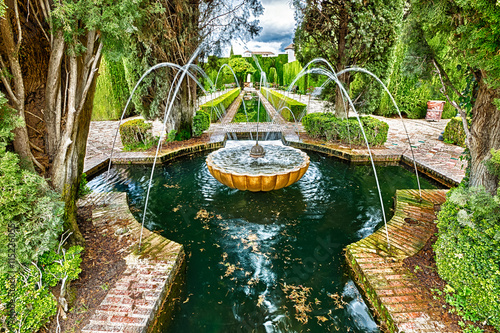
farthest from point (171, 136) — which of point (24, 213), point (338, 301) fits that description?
point (338, 301)

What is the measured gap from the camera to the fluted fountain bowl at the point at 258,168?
13.1 feet

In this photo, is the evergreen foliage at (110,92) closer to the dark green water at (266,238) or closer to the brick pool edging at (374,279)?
the dark green water at (266,238)

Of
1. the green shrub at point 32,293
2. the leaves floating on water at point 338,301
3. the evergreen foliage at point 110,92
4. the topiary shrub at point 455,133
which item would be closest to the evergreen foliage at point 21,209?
the green shrub at point 32,293

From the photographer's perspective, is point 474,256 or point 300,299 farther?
point 300,299

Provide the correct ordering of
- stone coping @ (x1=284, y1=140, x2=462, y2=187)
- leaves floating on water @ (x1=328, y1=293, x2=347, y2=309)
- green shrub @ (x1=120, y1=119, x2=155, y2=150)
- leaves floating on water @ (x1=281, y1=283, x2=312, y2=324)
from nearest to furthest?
leaves floating on water @ (x1=281, y1=283, x2=312, y2=324) → leaves floating on water @ (x1=328, y1=293, x2=347, y2=309) → stone coping @ (x1=284, y1=140, x2=462, y2=187) → green shrub @ (x1=120, y1=119, x2=155, y2=150)

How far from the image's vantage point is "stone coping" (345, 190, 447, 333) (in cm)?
205

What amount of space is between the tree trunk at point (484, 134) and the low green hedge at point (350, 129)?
4647 mm

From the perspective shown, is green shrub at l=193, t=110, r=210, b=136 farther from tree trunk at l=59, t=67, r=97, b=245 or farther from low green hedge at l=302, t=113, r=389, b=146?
tree trunk at l=59, t=67, r=97, b=245

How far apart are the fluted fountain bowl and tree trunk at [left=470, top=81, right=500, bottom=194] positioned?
2.28m

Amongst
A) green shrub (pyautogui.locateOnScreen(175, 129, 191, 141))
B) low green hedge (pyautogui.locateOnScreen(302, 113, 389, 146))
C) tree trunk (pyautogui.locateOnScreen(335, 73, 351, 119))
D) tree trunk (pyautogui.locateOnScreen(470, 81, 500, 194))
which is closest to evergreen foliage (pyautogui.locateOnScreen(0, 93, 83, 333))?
tree trunk (pyautogui.locateOnScreen(470, 81, 500, 194))

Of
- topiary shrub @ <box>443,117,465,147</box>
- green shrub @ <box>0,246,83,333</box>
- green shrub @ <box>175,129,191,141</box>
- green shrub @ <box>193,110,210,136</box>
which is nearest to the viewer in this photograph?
green shrub @ <box>0,246,83,333</box>

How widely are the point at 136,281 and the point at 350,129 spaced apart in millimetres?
7079

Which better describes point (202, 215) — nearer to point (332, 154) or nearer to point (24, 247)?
point (24, 247)

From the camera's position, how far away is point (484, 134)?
273cm
